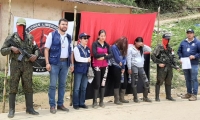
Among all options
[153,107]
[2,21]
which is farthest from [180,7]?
[153,107]

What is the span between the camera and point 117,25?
7.18 metres

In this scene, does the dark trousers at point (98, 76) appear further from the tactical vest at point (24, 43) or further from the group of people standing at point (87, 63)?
the tactical vest at point (24, 43)

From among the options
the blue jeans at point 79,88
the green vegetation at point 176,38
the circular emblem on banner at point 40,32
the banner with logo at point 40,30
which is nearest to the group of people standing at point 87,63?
the blue jeans at point 79,88

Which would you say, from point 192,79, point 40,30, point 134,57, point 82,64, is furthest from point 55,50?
point 192,79

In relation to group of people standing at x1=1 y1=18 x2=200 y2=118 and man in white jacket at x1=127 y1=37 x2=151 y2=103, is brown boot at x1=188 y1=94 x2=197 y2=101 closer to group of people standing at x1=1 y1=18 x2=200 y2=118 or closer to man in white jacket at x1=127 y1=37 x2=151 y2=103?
group of people standing at x1=1 y1=18 x2=200 y2=118

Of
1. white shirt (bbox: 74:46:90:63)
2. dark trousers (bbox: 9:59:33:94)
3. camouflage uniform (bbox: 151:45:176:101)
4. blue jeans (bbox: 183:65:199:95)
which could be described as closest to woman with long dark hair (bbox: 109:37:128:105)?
white shirt (bbox: 74:46:90:63)

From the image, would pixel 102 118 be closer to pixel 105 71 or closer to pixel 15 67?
pixel 105 71

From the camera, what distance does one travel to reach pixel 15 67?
5.50 metres

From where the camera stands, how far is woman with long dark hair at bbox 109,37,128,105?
6.68m

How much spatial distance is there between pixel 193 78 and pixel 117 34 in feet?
7.81

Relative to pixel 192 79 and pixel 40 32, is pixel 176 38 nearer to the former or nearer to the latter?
pixel 192 79

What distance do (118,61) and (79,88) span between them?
105cm

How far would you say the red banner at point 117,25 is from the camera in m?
6.68

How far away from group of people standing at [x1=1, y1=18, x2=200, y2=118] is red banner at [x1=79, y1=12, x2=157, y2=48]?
10.3 inches
